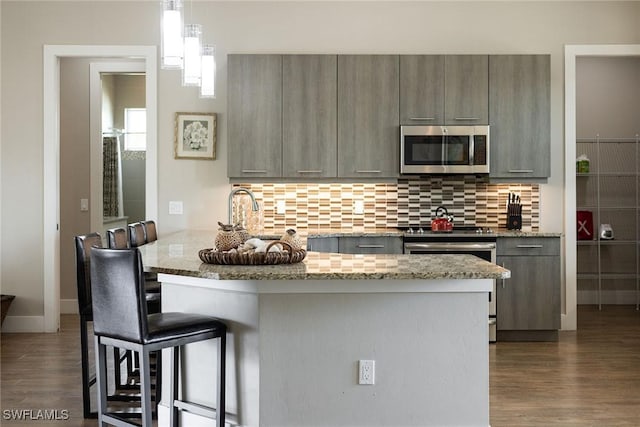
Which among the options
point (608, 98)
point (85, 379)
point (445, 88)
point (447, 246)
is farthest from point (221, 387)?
point (608, 98)

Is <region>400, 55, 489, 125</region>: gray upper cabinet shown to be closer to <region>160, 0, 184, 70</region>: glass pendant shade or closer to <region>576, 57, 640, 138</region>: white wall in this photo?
<region>576, 57, 640, 138</region>: white wall

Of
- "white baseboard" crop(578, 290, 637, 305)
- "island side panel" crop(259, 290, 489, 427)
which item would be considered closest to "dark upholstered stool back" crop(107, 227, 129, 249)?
"island side panel" crop(259, 290, 489, 427)

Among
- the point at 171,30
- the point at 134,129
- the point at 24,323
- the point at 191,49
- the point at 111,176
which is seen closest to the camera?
the point at 171,30

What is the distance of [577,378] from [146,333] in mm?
2962

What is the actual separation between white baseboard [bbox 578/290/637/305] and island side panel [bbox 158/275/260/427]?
547 cm

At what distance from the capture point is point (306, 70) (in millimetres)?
5871

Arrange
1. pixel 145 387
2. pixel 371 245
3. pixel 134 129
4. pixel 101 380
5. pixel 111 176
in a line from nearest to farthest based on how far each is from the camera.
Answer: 1. pixel 145 387
2. pixel 101 380
3. pixel 371 245
4. pixel 111 176
5. pixel 134 129

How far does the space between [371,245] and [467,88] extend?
1.54m

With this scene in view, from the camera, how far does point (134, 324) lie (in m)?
2.90

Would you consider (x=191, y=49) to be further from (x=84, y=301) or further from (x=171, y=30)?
(x=84, y=301)

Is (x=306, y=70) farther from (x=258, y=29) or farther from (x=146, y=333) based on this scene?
(x=146, y=333)

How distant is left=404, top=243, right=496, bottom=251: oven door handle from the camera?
5609mm

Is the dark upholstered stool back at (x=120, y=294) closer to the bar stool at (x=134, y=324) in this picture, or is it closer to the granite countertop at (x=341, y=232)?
the bar stool at (x=134, y=324)

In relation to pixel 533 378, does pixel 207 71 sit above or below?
above
